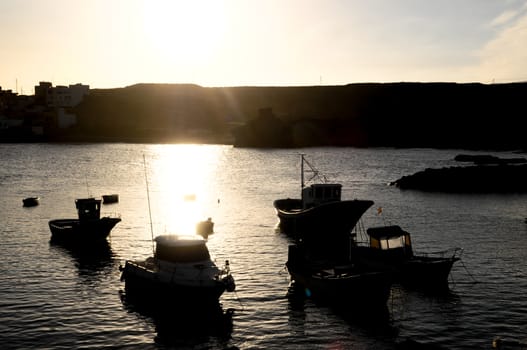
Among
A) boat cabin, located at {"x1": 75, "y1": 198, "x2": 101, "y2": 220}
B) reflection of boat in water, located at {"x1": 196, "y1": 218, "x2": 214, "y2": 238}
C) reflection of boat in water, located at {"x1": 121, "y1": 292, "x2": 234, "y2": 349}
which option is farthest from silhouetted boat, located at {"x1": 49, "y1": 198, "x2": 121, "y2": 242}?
reflection of boat in water, located at {"x1": 121, "y1": 292, "x2": 234, "y2": 349}

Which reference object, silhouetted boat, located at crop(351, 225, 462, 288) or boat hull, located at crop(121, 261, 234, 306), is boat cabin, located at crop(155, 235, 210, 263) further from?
silhouetted boat, located at crop(351, 225, 462, 288)

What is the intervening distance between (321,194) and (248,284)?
20.4 m

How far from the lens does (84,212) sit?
57625mm

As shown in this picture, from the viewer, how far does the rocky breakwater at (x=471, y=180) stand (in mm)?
110938

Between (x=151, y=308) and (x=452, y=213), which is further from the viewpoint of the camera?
(x=452, y=213)

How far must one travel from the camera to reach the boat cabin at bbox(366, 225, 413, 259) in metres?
42.7

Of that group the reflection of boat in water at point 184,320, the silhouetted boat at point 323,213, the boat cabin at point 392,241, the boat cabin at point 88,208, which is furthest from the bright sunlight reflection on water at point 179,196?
the boat cabin at point 392,241

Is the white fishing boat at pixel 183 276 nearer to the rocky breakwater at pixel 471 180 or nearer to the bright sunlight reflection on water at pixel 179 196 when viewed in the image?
the bright sunlight reflection on water at pixel 179 196

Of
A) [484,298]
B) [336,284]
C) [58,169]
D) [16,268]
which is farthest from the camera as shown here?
[58,169]

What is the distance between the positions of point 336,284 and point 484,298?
11456mm

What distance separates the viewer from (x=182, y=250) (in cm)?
3622

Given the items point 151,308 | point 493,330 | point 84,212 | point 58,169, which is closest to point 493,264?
point 493,330

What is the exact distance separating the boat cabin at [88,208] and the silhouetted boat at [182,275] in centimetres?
2046

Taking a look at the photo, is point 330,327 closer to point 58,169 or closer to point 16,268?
point 16,268
